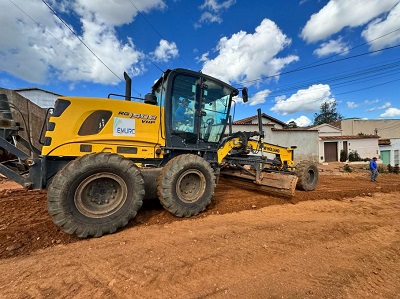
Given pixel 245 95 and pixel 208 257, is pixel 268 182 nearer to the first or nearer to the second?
pixel 245 95

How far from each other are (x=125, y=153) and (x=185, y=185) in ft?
4.23

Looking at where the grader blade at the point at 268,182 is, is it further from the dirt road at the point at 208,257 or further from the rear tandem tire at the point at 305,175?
the rear tandem tire at the point at 305,175

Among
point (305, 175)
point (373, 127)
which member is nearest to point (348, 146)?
point (373, 127)

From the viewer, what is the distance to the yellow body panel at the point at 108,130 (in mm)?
3596

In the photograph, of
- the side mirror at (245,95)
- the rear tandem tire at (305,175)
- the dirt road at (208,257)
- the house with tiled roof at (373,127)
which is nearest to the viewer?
the dirt road at (208,257)

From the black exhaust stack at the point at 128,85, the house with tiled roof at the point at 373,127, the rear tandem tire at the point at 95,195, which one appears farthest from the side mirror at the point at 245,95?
the house with tiled roof at the point at 373,127

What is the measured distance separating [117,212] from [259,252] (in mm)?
2172

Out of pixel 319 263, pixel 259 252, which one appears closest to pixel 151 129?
pixel 259 252

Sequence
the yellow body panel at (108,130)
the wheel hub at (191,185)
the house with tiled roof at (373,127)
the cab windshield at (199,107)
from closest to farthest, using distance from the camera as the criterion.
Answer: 1. the yellow body panel at (108,130)
2. the wheel hub at (191,185)
3. the cab windshield at (199,107)
4. the house with tiled roof at (373,127)

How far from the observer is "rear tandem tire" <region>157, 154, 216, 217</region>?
4062 mm

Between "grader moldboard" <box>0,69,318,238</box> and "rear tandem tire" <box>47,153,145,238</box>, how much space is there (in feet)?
0.04

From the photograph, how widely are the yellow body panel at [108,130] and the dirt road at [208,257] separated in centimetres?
125

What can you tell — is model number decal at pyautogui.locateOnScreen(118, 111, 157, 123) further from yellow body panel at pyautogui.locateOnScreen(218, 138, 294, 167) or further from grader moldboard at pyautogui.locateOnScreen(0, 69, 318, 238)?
yellow body panel at pyautogui.locateOnScreen(218, 138, 294, 167)

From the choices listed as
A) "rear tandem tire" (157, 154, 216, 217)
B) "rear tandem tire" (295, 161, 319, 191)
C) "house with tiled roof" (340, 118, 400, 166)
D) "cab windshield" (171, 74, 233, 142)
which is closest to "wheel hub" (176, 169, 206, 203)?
"rear tandem tire" (157, 154, 216, 217)
